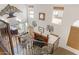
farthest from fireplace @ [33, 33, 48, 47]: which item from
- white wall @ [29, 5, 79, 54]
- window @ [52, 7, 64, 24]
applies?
window @ [52, 7, 64, 24]

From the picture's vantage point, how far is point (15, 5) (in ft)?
2.44

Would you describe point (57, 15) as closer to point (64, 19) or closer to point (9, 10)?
point (64, 19)

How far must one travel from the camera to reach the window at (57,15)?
0.73 metres

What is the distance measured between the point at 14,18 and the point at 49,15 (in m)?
0.26

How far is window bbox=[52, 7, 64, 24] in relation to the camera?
734 mm

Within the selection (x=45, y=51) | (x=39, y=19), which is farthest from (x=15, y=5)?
(x=45, y=51)

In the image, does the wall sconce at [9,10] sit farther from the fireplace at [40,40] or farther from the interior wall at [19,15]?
the fireplace at [40,40]

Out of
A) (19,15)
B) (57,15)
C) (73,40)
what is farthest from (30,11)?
(73,40)

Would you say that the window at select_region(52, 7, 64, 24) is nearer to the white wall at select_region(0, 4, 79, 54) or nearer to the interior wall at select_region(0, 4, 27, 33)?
the white wall at select_region(0, 4, 79, 54)

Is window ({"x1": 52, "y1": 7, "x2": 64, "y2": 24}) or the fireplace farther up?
window ({"x1": 52, "y1": 7, "x2": 64, "y2": 24})

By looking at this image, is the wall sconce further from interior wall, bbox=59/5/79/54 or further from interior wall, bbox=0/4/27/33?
interior wall, bbox=59/5/79/54

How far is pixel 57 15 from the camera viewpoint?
29.6 inches

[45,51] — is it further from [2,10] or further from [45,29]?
[2,10]

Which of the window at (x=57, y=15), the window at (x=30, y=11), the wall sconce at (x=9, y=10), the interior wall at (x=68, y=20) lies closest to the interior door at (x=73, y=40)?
the interior wall at (x=68, y=20)
